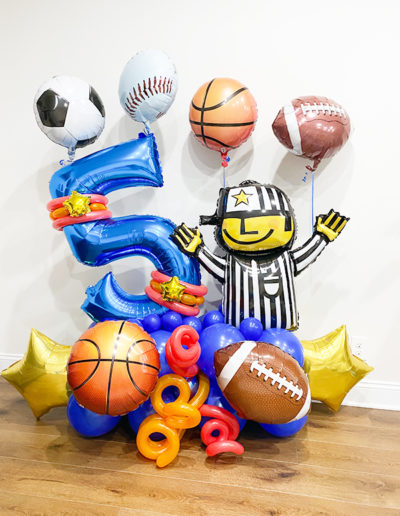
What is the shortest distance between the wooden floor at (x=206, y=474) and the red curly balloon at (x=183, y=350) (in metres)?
0.31

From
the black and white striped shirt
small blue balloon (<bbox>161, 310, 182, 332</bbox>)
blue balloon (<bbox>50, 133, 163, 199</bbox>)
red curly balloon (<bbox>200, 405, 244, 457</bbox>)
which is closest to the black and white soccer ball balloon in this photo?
blue balloon (<bbox>50, 133, 163, 199</bbox>)

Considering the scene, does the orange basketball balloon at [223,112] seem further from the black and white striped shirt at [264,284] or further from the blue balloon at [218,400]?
the blue balloon at [218,400]

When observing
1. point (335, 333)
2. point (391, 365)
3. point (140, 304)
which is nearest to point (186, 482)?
point (140, 304)

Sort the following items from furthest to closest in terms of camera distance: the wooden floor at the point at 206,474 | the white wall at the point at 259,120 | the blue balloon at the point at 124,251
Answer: the white wall at the point at 259,120
the blue balloon at the point at 124,251
the wooden floor at the point at 206,474

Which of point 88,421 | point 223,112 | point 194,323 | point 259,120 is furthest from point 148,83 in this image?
point 88,421

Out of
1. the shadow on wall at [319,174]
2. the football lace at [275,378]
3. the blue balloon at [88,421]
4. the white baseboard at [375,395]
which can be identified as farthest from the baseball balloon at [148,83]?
the white baseboard at [375,395]

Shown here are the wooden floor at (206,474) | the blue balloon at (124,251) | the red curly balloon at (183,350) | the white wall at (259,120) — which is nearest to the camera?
the wooden floor at (206,474)

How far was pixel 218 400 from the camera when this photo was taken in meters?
1.57

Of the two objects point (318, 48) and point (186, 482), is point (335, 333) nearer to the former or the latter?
point (186, 482)

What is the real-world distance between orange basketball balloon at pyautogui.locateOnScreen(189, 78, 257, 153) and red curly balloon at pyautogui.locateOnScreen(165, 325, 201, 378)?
2.46ft

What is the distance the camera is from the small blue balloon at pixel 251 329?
1587mm

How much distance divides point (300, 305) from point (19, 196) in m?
1.49

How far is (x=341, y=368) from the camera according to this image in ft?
5.52

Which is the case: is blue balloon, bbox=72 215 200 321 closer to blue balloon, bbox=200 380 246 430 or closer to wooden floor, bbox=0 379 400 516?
blue balloon, bbox=200 380 246 430
